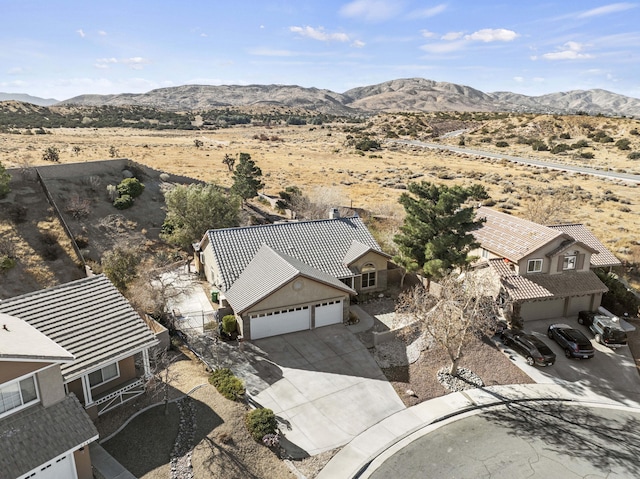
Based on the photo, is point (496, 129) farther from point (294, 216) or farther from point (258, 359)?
point (258, 359)

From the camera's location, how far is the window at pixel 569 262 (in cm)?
3155

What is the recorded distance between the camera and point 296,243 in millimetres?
34062

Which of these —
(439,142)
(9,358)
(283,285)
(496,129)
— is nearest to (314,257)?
(283,285)

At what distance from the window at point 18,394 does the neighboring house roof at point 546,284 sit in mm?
26386

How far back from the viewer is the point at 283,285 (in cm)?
2780

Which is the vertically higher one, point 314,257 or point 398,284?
point 314,257

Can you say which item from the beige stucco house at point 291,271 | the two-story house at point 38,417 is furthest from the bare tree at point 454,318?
the two-story house at point 38,417

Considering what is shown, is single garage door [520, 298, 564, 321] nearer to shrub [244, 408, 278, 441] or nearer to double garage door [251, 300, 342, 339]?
double garage door [251, 300, 342, 339]

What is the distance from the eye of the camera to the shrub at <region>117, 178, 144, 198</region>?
48594 mm

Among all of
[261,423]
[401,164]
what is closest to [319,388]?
[261,423]

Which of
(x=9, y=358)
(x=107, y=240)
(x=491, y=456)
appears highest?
(x=9, y=358)

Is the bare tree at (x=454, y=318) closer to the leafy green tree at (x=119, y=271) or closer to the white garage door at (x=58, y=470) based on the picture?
the white garage door at (x=58, y=470)

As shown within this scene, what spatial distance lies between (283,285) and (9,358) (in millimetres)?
15450

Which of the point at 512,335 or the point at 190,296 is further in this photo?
the point at 190,296
